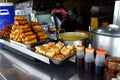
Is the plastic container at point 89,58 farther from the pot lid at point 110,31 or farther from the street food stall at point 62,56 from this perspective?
the pot lid at point 110,31

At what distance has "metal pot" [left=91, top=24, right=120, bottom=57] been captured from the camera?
0.95 meters

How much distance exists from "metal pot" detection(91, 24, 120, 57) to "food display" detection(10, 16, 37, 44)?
0.47 m

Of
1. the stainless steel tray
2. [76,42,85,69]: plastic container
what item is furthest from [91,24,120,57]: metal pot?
the stainless steel tray

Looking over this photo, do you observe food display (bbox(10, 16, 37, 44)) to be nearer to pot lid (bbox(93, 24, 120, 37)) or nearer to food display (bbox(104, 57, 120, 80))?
pot lid (bbox(93, 24, 120, 37))

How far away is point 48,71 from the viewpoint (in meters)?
1.04

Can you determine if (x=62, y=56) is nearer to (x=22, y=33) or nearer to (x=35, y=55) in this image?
(x=35, y=55)

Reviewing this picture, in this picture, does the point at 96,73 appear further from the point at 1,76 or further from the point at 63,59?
the point at 1,76

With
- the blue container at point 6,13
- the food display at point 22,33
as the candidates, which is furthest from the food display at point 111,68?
the blue container at point 6,13

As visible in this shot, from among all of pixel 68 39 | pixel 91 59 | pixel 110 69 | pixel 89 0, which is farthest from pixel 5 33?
pixel 89 0

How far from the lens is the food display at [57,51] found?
1.02 metres

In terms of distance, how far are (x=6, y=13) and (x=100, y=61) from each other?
0.99 m

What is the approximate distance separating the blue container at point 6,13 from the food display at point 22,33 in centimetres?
29

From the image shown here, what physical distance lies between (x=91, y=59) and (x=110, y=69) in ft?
0.47

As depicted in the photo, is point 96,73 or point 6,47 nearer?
point 96,73
